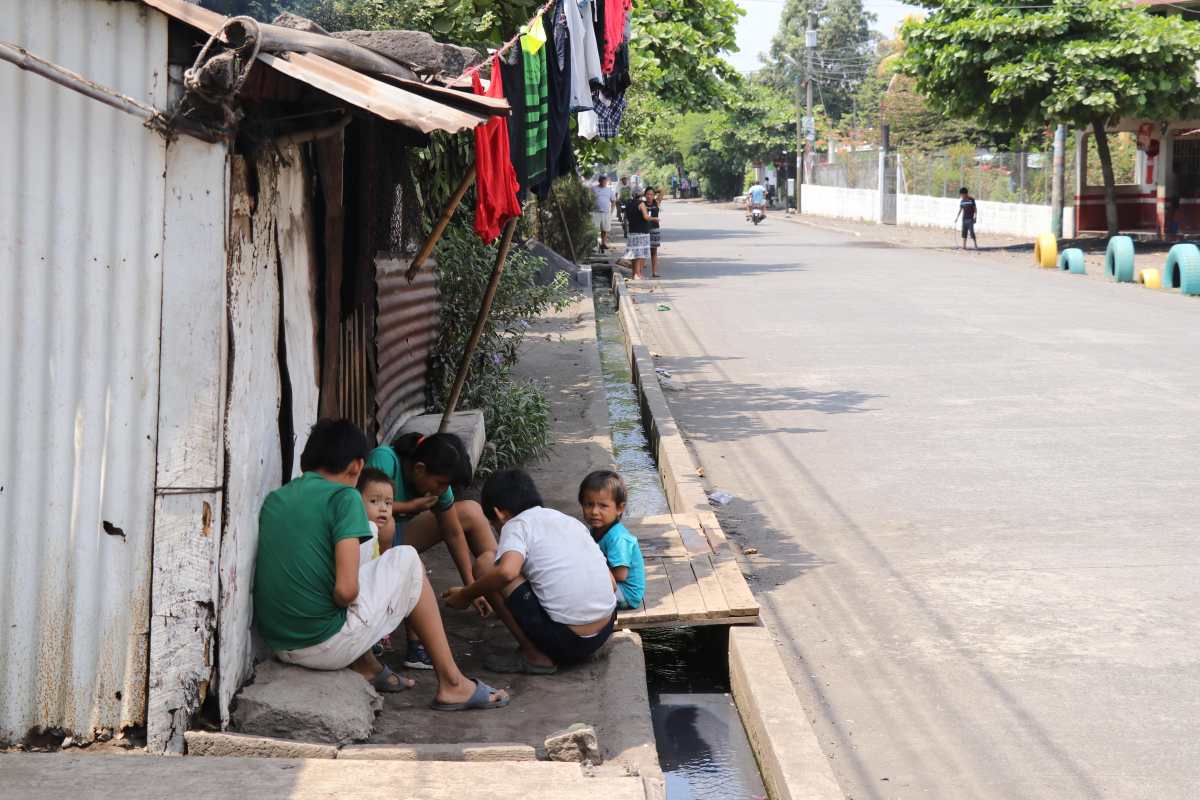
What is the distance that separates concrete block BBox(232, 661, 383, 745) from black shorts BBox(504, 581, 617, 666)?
2.73 feet

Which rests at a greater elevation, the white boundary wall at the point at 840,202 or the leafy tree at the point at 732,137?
the leafy tree at the point at 732,137

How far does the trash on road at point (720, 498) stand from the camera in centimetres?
912

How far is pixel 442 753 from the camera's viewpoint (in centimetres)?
438

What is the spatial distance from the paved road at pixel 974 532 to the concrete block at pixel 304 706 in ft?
5.73

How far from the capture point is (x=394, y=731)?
486 cm

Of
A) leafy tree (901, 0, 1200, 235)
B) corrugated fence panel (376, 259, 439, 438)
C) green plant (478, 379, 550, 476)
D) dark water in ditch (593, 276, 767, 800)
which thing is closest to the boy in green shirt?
dark water in ditch (593, 276, 767, 800)

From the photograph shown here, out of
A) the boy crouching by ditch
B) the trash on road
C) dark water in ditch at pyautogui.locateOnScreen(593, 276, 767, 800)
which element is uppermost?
the boy crouching by ditch

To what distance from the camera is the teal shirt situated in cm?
610

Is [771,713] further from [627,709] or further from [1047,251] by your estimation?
[1047,251]

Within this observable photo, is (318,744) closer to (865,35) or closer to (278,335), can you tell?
(278,335)

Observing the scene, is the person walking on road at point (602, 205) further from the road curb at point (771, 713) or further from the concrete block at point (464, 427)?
the road curb at point (771, 713)

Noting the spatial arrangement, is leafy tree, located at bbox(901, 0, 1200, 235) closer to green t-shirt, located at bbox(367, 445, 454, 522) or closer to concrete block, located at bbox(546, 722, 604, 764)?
green t-shirt, located at bbox(367, 445, 454, 522)

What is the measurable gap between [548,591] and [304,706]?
1226 millimetres

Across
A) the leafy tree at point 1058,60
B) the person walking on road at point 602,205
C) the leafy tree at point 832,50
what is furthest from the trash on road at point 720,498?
the leafy tree at point 832,50
